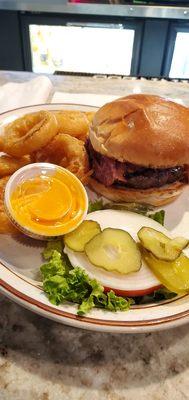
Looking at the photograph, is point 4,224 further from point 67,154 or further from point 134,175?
point 134,175

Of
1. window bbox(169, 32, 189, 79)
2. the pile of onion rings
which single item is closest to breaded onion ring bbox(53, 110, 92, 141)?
the pile of onion rings

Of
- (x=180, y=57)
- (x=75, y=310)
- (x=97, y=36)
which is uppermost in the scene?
(x=75, y=310)

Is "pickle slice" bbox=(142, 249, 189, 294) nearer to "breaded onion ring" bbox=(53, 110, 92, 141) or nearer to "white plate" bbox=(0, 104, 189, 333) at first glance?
"white plate" bbox=(0, 104, 189, 333)

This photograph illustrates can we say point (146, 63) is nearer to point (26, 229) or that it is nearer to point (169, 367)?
point (26, 229)

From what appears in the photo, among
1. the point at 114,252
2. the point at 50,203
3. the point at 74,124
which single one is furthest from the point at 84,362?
the point at 74,124

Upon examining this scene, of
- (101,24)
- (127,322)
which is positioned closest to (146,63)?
(101,24)

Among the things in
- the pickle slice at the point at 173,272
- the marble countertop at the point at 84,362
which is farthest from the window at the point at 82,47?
the marble countertop at the point at 84,362
